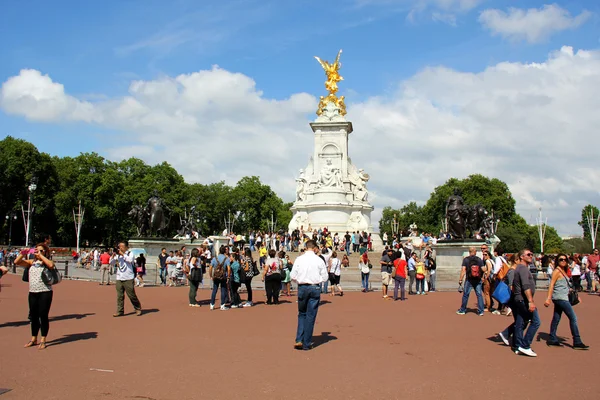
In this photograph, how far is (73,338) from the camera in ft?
32.3

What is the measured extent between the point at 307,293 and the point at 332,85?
171 feet

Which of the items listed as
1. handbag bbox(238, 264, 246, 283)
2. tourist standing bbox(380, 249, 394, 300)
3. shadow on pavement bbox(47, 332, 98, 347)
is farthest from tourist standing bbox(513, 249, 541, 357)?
tourist standing bbox(380, 249, 394, 300)

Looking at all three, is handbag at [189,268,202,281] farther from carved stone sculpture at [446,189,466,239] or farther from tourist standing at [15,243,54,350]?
carved stone sculpture at [446,189,466,239]

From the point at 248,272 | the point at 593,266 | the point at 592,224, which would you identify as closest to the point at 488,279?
the point at 248,272

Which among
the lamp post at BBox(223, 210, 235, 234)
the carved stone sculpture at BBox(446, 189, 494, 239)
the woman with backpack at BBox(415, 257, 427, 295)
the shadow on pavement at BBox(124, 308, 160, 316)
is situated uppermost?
the lamp post at BBox(223, 210, 235, 234)

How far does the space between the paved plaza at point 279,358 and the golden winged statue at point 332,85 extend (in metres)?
45.8

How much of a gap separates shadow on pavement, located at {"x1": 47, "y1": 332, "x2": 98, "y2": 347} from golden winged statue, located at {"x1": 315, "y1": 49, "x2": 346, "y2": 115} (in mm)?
49093

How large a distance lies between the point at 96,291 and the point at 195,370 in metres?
12.9

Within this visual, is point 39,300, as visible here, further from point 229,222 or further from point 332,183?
point 229,222

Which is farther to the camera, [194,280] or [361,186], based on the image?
[361,186]

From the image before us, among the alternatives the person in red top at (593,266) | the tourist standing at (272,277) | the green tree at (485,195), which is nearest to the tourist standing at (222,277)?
the tourist standing at (272,277)

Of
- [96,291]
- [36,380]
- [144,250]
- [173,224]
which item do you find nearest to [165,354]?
[36,380]

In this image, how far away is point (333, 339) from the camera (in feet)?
33.1

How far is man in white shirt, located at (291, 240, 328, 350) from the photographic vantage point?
9080 mm
